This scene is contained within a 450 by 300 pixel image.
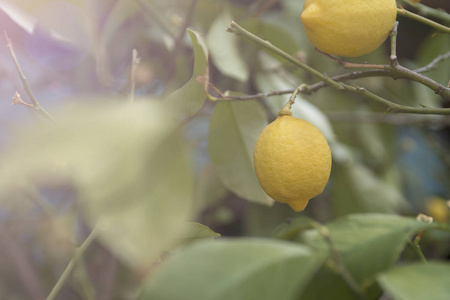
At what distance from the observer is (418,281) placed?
10.0 inches

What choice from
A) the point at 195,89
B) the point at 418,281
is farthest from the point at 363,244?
the point at 195,89

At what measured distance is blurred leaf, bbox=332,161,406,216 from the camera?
3.10 ft

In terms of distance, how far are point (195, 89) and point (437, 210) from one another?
3.79 feet

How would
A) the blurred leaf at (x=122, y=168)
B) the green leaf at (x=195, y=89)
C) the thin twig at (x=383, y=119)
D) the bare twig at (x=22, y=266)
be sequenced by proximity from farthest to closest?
the thin twig at (x=383, y=119), the bare twig at (x=22, y=266), the green leaf at (x=195, y=89), the blurred leaf at (x=122, y=168)

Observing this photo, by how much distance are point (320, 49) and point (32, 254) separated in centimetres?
85

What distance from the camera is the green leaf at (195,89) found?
34 centimetres

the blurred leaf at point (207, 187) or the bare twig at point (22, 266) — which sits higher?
the blurred leaf at point (207, 187)

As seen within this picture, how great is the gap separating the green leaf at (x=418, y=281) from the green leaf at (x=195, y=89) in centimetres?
19

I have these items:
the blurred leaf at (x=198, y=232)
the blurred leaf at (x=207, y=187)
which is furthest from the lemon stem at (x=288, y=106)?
the blurred leaf at (x=207, y=187)

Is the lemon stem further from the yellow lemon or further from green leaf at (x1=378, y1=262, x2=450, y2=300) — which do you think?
the yellow lemon

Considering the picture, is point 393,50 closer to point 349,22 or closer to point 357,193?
point 349,22

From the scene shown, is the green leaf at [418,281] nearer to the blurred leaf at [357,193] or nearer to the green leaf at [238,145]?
the green leaf at [238,145]

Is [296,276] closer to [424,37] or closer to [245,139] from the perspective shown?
[245,139]

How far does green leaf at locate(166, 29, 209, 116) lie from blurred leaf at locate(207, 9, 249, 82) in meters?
0.35
